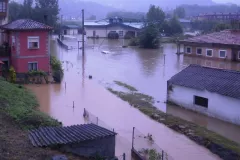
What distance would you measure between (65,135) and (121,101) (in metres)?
10.7

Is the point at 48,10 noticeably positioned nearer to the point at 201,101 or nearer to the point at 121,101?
the point at 121,101

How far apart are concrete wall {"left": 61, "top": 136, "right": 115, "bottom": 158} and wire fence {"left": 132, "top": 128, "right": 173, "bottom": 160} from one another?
163 cm

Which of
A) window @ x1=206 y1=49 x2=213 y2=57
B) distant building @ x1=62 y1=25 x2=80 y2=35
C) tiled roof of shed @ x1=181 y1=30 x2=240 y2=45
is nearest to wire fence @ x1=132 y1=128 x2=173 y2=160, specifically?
tiled roof of shed @ x1=181 y1=30 x2=240 y2=45

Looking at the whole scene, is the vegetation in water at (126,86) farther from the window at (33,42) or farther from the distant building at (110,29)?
the distant building at (110,29)

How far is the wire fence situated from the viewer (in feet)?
40.1

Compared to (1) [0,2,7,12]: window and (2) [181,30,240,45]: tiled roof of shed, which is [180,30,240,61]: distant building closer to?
(2) [181,30,240,45]: tiled roof of shed

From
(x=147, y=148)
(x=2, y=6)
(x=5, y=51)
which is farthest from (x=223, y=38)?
(x=147, y=148)

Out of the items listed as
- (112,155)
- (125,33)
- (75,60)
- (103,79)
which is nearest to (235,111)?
(112,155)

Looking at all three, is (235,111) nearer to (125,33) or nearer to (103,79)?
(103,79)

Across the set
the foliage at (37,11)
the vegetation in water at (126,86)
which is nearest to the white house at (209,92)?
the vegetation in water at (126,86)

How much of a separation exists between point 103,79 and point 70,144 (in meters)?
18.2

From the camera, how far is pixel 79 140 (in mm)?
10398

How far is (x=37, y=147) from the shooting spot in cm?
1016

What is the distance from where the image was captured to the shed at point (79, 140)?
10.3 m
